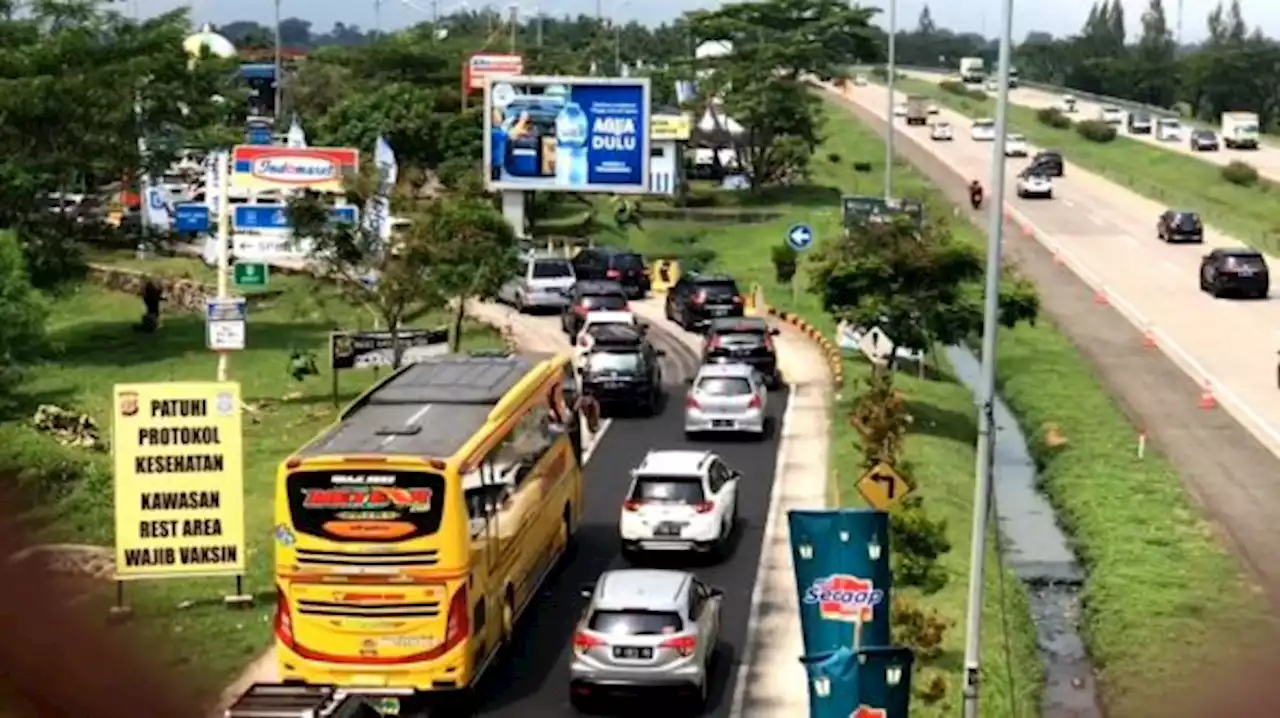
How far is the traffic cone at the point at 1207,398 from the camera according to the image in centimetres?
3769

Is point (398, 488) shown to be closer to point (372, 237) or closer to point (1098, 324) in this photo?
point (372, 237)

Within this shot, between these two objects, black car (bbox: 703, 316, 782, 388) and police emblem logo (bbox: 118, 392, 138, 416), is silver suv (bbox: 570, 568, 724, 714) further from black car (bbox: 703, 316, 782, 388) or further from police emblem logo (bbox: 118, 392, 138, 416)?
black car (bbox: 703, 316, 782, 388)

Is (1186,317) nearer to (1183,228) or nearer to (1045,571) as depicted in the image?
(1183,228)

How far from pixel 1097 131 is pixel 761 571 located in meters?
93.0

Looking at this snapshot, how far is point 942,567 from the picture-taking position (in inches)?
934

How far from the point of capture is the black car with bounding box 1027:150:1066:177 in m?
83.0

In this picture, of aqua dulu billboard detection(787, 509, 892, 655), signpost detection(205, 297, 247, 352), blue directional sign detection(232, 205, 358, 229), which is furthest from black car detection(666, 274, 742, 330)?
aqua dulu billboard detection(787, 509, 892, 655)

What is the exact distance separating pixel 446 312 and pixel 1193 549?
75.3ft

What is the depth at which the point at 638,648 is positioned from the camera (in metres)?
18.1

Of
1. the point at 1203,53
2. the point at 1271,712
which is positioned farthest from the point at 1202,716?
the point at 1203,53

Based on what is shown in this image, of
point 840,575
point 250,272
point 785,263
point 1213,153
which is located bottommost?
point 785,263

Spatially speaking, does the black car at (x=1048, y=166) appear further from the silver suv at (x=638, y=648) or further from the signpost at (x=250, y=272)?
the silver suv at (x=638, y=648)

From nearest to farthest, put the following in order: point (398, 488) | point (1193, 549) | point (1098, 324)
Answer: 1. point (398, 488)
2. point (1193, 549)
3. point (1098, 324)

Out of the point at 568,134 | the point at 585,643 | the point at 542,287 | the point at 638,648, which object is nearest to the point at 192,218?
the point at 568,134
